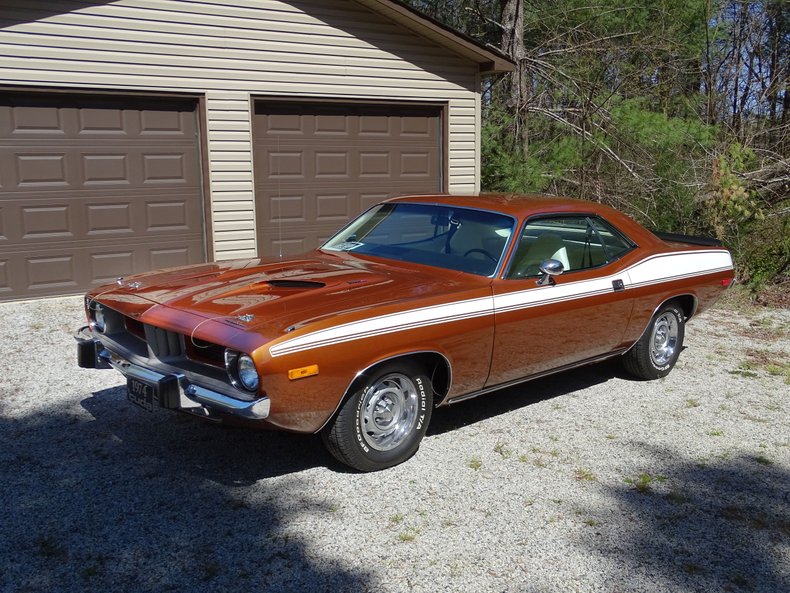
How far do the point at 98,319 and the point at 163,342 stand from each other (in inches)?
32.8

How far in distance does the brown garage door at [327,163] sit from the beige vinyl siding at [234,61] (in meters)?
0.25

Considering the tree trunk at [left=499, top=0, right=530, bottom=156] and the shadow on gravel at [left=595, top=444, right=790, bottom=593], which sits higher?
the tree trunk at [left=499, top=0, right=530, bottom=156]

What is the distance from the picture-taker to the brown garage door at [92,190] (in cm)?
895

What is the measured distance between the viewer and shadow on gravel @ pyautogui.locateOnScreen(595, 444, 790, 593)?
354cm

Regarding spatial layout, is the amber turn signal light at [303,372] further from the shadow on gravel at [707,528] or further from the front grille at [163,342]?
the shadow on gravel at [707,528]

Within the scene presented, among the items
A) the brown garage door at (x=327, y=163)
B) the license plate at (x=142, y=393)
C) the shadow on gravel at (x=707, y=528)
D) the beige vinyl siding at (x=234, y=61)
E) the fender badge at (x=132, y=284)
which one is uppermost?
the beige vinyl siding at (x=234, y=61)

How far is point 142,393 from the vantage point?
14.0 feet

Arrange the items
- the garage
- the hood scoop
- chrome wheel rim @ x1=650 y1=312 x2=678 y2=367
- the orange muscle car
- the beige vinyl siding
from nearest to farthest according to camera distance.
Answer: the orange muscle car < the hood scoop < chrome wheel rim @ x1=650 y1=312 x2=678 y2=367 < the beige vinyl siding < the garage

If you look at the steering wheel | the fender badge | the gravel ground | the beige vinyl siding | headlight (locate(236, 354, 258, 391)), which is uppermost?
the beige vinyl siding

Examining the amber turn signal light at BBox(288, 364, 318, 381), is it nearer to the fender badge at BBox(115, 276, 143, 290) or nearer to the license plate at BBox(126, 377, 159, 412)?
the license plate at BBox(126, 377, 159, 412)

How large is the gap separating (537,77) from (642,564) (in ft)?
43.2

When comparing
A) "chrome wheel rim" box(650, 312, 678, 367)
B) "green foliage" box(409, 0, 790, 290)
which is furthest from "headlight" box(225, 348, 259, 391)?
"green foliage" box(409, 0, 790, 290)

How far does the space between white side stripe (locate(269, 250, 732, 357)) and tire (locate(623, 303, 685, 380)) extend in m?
0.34

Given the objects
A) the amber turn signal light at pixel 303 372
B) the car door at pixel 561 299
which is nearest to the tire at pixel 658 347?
the car door at pixel 561 299
